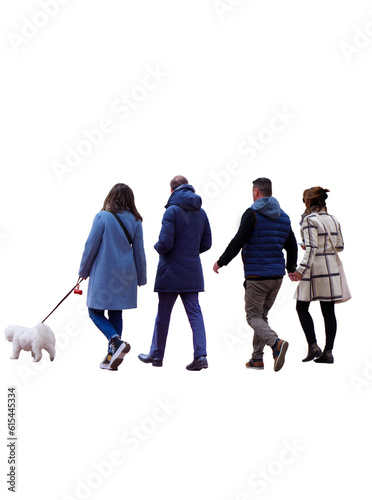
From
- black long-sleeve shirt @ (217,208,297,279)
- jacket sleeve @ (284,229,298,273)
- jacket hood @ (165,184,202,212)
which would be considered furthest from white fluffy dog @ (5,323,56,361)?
jacket sleeve @ (284,229,298,273)

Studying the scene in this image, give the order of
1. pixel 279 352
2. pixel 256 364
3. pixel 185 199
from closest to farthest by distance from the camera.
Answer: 1. pixel 279 352
2. pixel 185 199
3. pixel 256 364

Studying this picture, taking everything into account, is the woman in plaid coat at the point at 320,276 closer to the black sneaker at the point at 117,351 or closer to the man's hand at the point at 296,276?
the man's hand at the point at 296,276

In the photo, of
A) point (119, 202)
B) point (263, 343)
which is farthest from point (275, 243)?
point (119, 202)

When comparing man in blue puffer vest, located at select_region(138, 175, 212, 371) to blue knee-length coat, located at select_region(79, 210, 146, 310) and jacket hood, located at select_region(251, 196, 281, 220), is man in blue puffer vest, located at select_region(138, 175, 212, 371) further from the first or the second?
jacket hood, located at select_region(251, 196, 281, 220)

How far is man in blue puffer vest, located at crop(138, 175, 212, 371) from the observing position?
31.9 ft

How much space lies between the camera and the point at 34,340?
31.4 ft

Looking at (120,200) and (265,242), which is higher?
(265,242)

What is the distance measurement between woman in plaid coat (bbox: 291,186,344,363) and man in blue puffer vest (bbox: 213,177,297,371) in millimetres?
323

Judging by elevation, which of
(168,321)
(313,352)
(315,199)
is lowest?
(168,321)

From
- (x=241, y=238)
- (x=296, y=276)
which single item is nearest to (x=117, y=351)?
(x=241, y=238)

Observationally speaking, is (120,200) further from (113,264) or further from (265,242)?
(265,242)

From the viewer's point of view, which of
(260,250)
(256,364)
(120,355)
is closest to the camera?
(120,355)

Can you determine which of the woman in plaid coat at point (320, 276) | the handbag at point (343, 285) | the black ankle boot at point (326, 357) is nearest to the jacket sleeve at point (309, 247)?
the woman in plaid coat at point (320, 276)

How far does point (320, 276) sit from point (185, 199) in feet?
6.08
